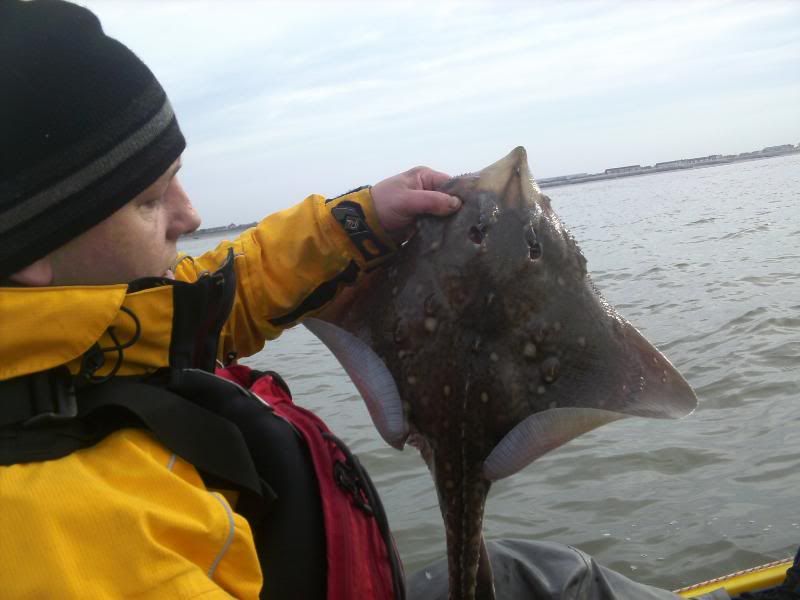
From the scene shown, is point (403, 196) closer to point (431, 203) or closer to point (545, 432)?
point (431, 203)

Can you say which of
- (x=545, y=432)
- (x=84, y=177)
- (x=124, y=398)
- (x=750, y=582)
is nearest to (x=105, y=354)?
(x=124, y=398)

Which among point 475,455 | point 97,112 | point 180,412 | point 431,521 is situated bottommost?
point 431,521

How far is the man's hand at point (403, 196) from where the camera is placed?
7.95 ft

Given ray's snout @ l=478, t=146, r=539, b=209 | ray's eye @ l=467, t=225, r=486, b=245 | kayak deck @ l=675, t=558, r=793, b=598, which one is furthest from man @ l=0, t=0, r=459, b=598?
kayak deck @ l=675, t=558, r=793, b=598

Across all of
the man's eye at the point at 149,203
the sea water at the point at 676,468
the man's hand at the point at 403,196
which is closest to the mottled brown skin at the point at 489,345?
the man's hand at the point at 403,196

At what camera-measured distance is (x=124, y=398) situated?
1705 mm

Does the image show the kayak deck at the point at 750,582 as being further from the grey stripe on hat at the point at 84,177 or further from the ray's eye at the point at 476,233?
the grey stripe on hat at the point at 84,177

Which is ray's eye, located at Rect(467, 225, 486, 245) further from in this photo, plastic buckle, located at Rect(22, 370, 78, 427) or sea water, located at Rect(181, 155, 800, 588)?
sea water, located at Rect(181, 155, 800, 588)

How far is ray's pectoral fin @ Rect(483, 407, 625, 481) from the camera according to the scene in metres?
1.94

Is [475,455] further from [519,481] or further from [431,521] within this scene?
[519,481]

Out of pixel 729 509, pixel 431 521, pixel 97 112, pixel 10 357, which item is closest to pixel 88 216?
pixel 97 112

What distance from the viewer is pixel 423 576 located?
2652 mm

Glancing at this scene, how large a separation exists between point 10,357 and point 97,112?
26.4 inches

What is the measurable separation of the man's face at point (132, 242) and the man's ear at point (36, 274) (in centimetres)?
1
